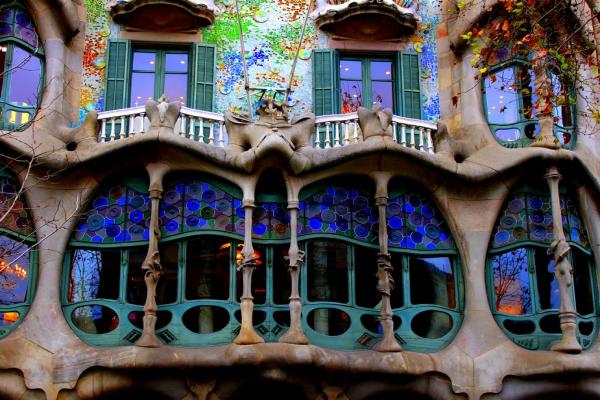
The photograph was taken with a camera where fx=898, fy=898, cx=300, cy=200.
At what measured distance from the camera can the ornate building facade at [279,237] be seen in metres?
13.2

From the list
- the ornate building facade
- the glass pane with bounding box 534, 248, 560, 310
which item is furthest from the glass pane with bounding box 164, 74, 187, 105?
the glass pane with bounding box 534, 248, 560, 310

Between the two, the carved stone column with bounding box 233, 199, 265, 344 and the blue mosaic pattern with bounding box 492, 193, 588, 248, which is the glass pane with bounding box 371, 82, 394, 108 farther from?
the carved stone column with bounding box 233, 199, 265, 344

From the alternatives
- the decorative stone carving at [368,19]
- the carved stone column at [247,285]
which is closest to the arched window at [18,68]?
the carved stone column at [247,285]

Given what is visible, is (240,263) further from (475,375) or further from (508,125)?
Result: (508,125)

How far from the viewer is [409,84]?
631 inches

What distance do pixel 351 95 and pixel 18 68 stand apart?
18.7ft

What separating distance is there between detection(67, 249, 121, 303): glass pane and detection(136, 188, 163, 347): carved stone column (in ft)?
2.24

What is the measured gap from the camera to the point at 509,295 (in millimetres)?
14359

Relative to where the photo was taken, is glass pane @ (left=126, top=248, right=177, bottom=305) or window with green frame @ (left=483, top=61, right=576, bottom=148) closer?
glass pane @ (left=126, top=248, right=177, bottom=305)

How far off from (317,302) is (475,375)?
104 inches

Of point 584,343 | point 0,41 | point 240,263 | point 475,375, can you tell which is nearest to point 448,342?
point 475,375

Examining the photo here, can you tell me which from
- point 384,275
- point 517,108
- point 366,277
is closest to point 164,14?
point 366,277

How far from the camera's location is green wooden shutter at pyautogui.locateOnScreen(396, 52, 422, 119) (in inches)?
625

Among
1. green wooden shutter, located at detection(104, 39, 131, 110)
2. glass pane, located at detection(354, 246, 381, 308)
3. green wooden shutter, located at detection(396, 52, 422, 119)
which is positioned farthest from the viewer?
green wooden shutter, located at detection(396, 52, 422, 119)
